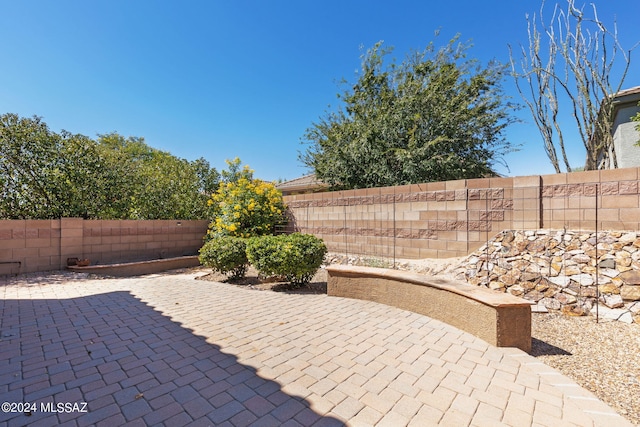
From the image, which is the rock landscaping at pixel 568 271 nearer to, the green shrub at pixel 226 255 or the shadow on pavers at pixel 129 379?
the shadow on pavers at pixel 129 379

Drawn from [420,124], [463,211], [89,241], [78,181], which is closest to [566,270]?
[463,211]

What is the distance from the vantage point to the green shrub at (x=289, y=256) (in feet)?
18.5

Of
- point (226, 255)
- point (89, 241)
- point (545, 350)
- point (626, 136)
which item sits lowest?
point (545, 350)

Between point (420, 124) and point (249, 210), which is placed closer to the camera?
point (249, 210)

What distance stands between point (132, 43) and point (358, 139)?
800 centimetres

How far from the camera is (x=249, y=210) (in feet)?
28.6

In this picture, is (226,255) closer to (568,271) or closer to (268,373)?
(268,373)

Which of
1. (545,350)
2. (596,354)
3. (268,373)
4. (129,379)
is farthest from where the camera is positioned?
(545,350)

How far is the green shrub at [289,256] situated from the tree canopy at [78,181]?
6166 millimetres

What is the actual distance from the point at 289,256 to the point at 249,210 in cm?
361

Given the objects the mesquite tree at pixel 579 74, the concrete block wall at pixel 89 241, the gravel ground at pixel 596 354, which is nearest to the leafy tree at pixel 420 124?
the mesquite tree at pixel 579 74

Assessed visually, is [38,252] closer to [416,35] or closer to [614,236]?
[614,236]

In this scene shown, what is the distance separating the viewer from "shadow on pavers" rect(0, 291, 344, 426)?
200cm

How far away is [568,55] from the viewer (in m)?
7.27
